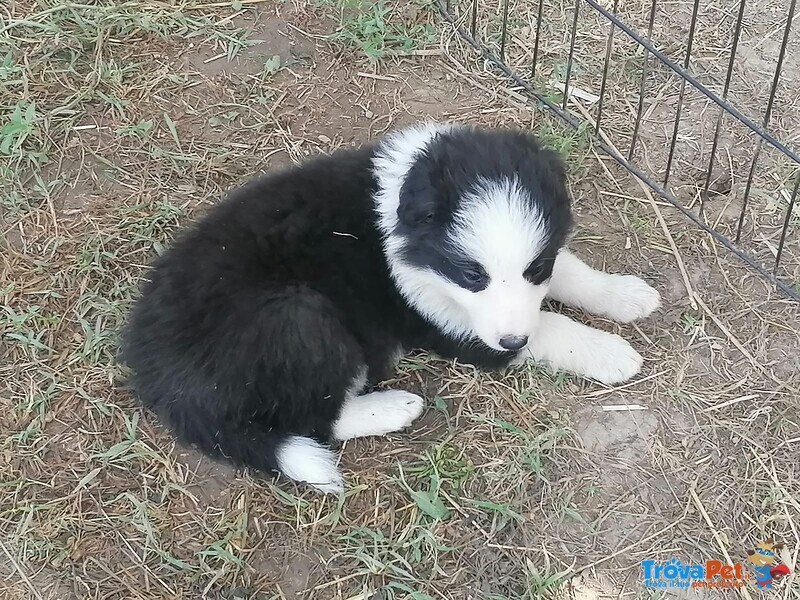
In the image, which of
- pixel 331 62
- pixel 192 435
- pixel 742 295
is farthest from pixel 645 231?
pixel 192 435

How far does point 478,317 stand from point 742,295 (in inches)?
44.2

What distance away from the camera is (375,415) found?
265cm

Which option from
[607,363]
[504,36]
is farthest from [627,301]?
[504,36]

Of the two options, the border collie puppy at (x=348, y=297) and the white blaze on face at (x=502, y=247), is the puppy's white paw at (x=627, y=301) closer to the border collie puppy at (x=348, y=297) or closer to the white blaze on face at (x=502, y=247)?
the border collie puppy at (x=348, y=297)

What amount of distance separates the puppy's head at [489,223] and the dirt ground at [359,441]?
0.45 m

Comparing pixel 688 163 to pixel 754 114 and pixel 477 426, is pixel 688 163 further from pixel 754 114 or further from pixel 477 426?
pixel 477 426

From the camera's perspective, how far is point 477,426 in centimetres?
271

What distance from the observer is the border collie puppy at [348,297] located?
2371 mm

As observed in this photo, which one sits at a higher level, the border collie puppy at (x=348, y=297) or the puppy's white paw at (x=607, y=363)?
the border collie puppy at (x=348, y=297)

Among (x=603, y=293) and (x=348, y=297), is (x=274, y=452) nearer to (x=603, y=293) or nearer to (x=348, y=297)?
(x=348, y=297)

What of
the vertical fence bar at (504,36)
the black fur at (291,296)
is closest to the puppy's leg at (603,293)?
the black fur at (291,296)

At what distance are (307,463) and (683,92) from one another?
188cm

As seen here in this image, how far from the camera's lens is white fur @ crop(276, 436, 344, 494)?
246cm

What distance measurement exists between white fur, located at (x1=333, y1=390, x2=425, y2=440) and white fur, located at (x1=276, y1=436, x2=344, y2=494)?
0.13 m
